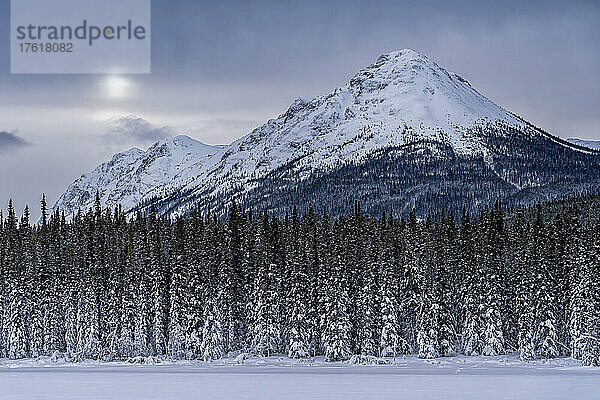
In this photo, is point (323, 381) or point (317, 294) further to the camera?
point (317, 294)

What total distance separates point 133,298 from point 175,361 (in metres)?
9.21

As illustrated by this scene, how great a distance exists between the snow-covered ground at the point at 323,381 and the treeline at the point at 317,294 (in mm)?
3648

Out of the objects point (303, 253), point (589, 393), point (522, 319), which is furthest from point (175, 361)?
point (589, 393)

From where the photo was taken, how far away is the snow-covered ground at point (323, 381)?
42.2 metres

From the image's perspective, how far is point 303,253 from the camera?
75688mm

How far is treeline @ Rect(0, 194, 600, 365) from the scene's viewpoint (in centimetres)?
7144

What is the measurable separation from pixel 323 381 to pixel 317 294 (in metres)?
23.8

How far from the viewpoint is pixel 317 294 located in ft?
241

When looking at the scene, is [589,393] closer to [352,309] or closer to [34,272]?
[352,309]

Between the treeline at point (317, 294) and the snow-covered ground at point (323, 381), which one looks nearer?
the snow-covered ground at point (323, 381)

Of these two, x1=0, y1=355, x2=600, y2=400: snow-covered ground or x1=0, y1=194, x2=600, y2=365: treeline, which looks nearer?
x1=0, y1=355, x2=600, y2=400: snow-covered ground

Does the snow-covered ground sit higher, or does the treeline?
the treeline

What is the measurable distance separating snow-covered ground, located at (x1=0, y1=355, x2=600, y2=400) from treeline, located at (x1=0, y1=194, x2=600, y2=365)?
3.65 metres

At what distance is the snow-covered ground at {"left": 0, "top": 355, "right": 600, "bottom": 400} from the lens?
4225cm
